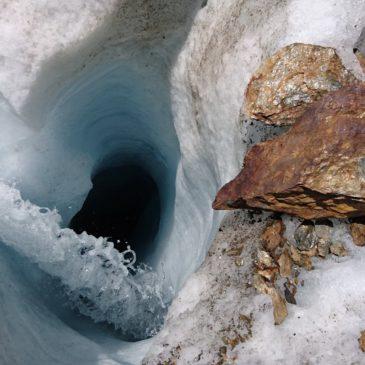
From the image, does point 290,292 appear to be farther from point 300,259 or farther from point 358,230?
point 358,230

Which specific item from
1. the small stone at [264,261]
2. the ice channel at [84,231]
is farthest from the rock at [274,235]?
the ice channel at [84,231]

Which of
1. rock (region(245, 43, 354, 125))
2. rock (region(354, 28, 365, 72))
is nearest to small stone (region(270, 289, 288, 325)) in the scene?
rock (region(245, 43, 354, 125))

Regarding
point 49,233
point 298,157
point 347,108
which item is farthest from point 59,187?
point 347,108

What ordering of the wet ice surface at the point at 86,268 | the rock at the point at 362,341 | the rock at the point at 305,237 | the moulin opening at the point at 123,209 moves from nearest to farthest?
the rock at the point at 362,341, the rock at the point at 305,237, the wet ice surface at the point at 86,268, the moulin opening at the point at 123,209

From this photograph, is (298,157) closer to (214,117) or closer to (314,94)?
(314,94)

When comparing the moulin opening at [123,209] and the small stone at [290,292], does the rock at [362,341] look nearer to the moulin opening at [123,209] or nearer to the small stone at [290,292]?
the small stone at [290,292]

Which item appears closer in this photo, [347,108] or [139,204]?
[347,108]
